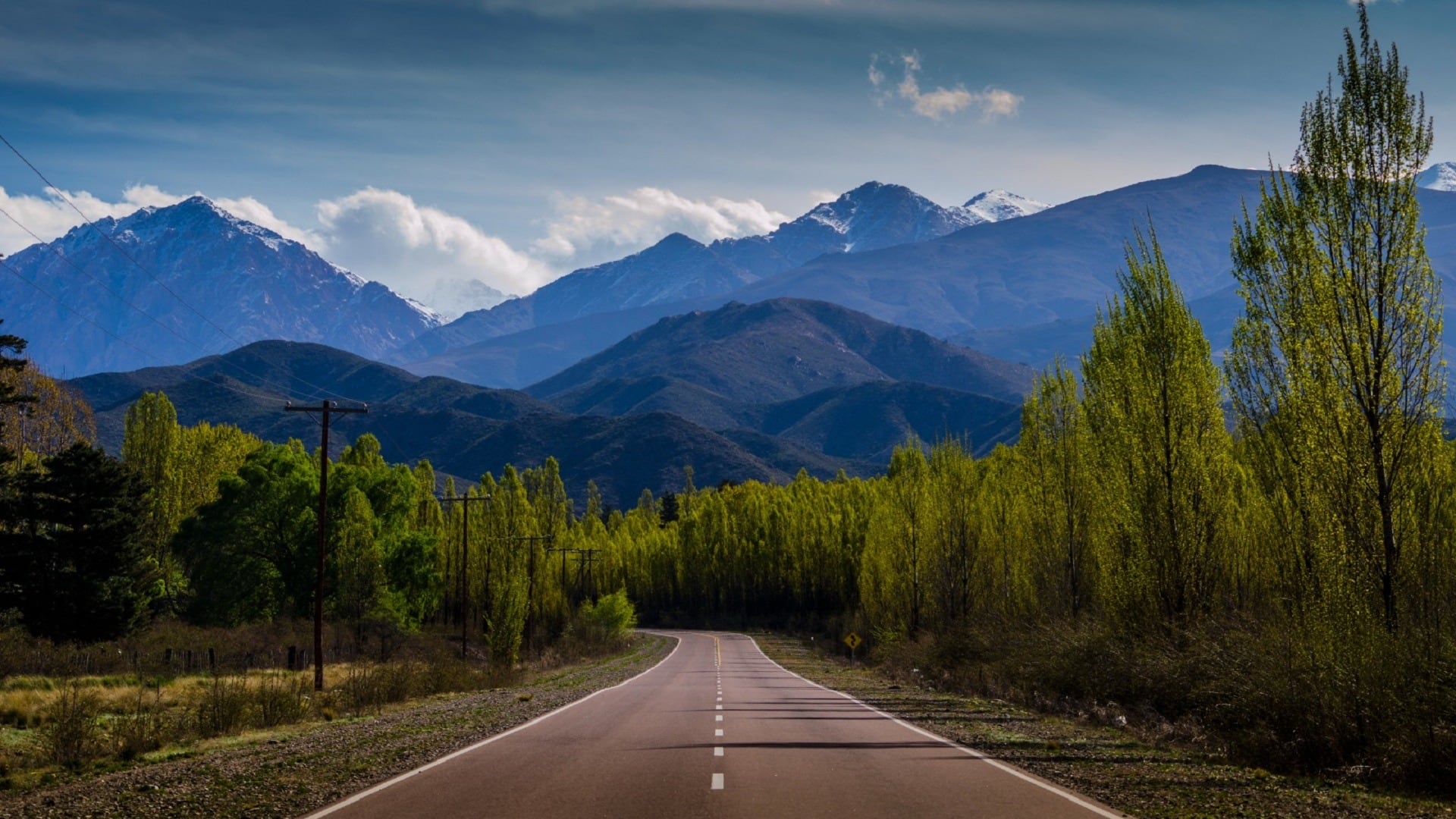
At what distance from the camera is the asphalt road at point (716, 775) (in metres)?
12.1

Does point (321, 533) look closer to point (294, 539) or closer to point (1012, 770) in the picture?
point (1012, 770)

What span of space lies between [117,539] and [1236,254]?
150 ft

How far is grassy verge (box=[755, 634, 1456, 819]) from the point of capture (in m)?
12.3

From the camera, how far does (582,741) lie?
1945cm

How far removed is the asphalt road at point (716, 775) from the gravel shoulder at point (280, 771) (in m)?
0.77

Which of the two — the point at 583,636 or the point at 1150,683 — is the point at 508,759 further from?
the point at 583,636

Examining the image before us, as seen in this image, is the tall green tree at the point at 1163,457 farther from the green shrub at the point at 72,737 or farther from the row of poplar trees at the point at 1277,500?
the green shrub at the point at 72,737

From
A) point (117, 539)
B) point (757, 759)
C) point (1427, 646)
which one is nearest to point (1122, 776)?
point (1427, 646)

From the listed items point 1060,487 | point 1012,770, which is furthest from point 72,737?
point 1060,487

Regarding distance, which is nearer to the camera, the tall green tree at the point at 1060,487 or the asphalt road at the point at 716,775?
the asphalt road at the point at 716,775

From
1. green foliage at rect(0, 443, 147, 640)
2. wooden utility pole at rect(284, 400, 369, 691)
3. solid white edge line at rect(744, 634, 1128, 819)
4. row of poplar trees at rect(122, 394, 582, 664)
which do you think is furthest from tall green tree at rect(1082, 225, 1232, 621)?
green foliage at rect(0, 443, 147, 640)

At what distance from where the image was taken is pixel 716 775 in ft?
48.6

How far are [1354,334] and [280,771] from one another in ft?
56.3

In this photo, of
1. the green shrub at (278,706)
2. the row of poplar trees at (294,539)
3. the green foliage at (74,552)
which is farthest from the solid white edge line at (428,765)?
the green foliage at (74,552)
